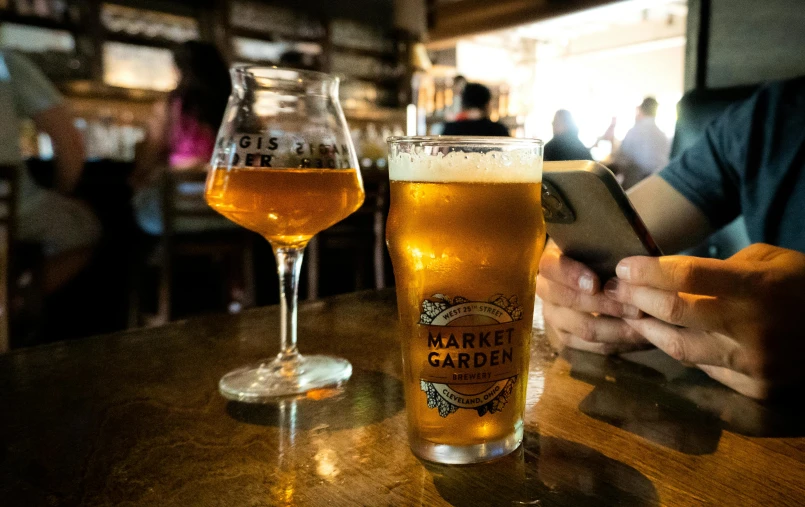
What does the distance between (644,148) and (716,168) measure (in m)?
4.25

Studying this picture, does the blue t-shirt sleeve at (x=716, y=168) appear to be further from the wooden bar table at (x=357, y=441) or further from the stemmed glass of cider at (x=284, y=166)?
the stemmed glass of cider at (x=284, y=166)

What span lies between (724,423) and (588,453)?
16 centimetres

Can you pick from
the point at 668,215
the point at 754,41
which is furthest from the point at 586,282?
the point at 754,41

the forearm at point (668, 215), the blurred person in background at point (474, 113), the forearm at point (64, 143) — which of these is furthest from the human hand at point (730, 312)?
the blurred person in background at point (474, 113)

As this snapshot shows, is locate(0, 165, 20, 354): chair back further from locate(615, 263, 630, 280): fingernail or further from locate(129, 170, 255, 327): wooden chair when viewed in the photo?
locate(615, 263, 630, 280): fingernail

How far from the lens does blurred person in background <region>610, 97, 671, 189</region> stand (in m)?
5.25

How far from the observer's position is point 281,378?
655 mm

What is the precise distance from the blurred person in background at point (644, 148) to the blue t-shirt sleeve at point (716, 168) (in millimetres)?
3931

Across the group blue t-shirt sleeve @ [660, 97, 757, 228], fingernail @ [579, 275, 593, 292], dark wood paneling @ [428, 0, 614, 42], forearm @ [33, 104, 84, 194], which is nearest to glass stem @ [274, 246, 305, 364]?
fingernail @ [579, 275, 593, 292]

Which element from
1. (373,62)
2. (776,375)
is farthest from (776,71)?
(373,62)

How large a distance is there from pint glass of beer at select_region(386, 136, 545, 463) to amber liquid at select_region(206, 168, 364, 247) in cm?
27

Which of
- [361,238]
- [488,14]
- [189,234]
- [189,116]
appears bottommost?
[361,238]

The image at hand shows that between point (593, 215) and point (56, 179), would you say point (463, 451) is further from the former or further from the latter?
point (56, 179)

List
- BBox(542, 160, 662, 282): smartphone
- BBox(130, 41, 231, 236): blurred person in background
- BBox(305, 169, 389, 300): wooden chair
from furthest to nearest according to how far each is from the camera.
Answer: BBox(305, 169, 389, 300): wooden chair → BBox(130, 41, 231, 236): blurred person in background → BBox(542, 160, 662, 282): smartphone
